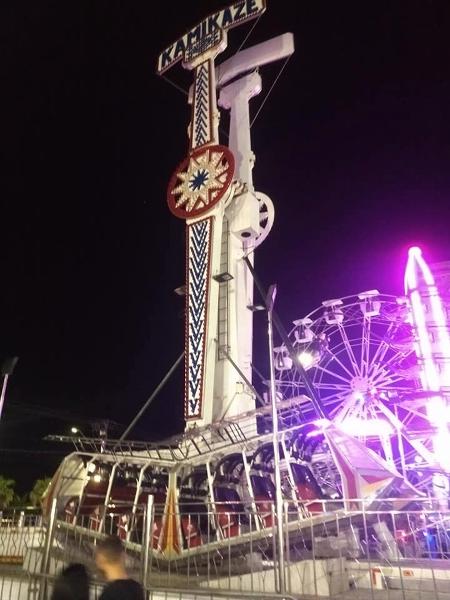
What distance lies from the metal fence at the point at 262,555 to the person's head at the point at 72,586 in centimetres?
218

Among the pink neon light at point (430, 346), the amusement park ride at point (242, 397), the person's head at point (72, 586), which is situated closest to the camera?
the person's head at point (72, 586)

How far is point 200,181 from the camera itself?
19.1 m

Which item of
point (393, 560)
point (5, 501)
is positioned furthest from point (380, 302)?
point (5, 501)

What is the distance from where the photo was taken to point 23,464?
51.5 m

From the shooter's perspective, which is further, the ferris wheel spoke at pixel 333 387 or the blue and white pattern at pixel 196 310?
the ferris wheel spoke at pixel 333 387

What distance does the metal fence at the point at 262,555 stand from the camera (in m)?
7.70

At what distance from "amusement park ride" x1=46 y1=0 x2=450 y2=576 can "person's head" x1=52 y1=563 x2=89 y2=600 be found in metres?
3.43

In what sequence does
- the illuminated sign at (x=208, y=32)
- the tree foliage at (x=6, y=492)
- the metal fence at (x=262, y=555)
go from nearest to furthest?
1. the metal fence at (x=262, y=555)
2. the illuminated sign at (x=208, y=32)
3. the tree foliage at (x=6, y=492)

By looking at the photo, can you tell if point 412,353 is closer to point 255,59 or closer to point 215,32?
point 255,59

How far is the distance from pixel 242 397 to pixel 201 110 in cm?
1132

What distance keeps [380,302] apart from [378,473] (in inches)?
626

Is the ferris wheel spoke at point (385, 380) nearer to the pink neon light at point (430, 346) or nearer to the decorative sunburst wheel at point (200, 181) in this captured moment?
the pink neon light at point (430, 346)

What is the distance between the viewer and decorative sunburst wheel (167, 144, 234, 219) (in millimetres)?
18406

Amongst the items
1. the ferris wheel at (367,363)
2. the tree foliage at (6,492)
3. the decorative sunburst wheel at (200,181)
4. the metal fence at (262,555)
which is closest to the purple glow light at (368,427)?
the ferris wheel at (367,363)
